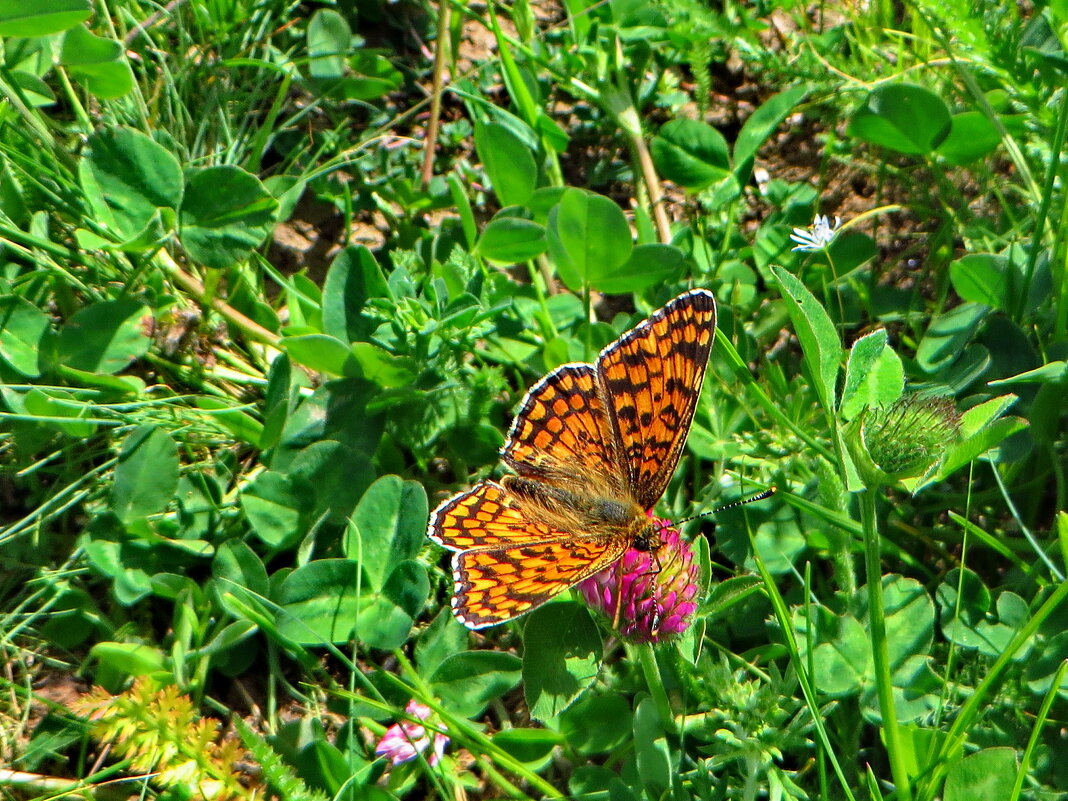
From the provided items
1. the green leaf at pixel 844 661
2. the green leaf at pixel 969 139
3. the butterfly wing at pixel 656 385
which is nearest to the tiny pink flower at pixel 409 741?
the butterfly wing at pixel 656 385

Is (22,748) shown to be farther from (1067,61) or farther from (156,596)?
(1067,61)

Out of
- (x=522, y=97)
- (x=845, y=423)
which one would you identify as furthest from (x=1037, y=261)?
(x=522, y=97)

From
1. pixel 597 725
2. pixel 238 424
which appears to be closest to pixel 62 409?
pixel 238 424

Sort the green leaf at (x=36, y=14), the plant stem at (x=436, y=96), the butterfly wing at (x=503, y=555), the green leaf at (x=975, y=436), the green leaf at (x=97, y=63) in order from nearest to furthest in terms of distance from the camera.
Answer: the green leaf at (x=975, y=436)
the butterfly wing at (x=503, y=555)
the green leaf at (x=36, y=14)
the green leaf at (x=97, y=63)
the plant stem at (x=436, y=96)

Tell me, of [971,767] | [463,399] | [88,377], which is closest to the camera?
[971,767]

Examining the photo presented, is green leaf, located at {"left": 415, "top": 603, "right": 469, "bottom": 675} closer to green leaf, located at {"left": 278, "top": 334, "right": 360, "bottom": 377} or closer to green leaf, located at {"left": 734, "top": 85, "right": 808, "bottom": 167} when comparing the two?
green leaf, located at {"left": 278, "top": 334, "right": 360, "bottom": 377}

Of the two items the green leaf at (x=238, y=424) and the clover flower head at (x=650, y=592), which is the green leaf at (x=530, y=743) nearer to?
the clover flower head at (x=650, y=592)

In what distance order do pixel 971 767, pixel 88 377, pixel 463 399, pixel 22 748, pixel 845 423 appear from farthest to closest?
pixel 463 399, pixel 88 377, pixel 22 748, pixel 845 423, pixel 971 767

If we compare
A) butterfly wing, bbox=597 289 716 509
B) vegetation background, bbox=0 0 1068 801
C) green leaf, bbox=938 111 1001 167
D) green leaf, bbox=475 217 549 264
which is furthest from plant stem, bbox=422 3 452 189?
green leaf, bbox=938 111 1001 167
